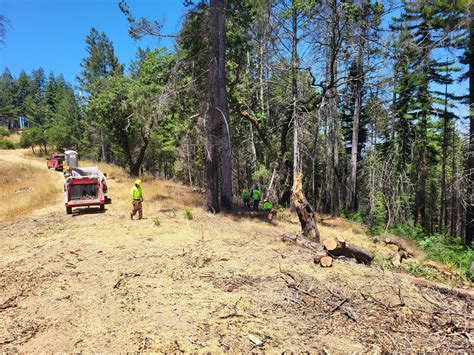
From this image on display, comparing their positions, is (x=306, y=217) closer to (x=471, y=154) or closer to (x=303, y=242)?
(x=303, y=242)

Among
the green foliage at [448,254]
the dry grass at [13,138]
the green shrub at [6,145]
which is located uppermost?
the dry grass at [13,138]

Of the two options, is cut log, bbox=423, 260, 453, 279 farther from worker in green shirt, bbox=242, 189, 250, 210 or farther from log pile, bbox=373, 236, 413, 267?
worker in green shirt, bbox=242, 189, 250, 210

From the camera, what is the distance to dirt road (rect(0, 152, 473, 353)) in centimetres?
444

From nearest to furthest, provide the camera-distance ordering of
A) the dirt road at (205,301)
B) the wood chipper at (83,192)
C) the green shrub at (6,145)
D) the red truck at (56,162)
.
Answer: the dirt road at (205,301)
the wood chipper at (83,192)
the red truck at (56,162)
the green shrub at (6,145)

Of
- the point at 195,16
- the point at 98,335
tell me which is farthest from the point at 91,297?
the point at 195,16

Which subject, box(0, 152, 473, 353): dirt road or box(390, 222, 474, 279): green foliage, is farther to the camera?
box(390, 222, 474, 279): green foliage

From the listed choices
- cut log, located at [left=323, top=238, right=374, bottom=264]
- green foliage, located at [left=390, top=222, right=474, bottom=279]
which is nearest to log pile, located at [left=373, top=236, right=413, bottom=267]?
green foliage, located at [left=390, top=222, right=474, bottom=279]

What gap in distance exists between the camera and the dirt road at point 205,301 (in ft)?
14.6

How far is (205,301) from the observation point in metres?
5.43

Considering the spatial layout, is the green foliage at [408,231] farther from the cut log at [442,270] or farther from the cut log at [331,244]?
the cut log at [331,244]

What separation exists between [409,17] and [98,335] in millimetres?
23708

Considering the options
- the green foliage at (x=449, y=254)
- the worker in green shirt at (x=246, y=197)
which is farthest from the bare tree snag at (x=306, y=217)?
the worker in green shirt at (x=246, y=197)

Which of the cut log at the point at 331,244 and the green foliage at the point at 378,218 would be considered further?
the green foliage at the point at 378,218

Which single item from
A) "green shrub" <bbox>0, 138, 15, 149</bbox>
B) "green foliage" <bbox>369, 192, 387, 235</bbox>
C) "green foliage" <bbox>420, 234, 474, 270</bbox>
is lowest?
"green foliage" <bbox>420, 234, 474, 270</bbox>
